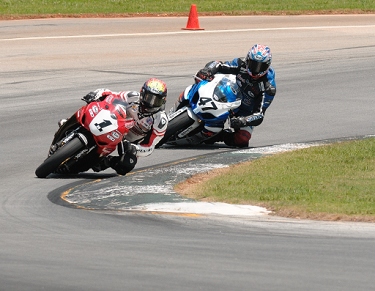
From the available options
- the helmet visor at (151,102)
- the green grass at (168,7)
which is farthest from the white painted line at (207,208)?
the green grass at (168,7)

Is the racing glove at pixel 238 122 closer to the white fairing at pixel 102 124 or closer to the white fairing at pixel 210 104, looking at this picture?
the white fairing at pixel 210 104

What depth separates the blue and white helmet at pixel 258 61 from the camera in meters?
14.6

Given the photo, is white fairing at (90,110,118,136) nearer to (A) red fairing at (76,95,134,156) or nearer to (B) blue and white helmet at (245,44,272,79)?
(A) red fairing at (76,95,134,156)

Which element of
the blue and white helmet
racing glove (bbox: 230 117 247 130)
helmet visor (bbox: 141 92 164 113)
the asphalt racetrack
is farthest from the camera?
the blue and white helmet

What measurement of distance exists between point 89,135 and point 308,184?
271cm

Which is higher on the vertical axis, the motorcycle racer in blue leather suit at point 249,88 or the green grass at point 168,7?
the motorcycle racer in blue leather suit at point 249,88

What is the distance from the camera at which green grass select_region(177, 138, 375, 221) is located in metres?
9.77

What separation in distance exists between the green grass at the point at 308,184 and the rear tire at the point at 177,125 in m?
1.67

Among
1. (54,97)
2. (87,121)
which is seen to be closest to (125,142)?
(87,121)

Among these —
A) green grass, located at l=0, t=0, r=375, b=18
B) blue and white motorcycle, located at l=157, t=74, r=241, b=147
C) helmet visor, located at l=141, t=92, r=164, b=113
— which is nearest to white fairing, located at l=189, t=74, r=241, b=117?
blue and white motorcycle, located at l=157, t=74, r=241, b=147

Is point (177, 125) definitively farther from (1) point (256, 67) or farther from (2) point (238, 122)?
(1) point (256, 67)

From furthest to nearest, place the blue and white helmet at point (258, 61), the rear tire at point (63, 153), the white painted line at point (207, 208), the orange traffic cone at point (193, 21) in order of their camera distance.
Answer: the orange traffic cone at point (193, 21)
the blue and white helmet at point (258, 61)
the rear tire at point (63, 153)
the white painted line at point (207, 208)

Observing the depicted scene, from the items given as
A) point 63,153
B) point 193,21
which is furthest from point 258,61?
point 193,21

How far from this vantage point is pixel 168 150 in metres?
14.5
